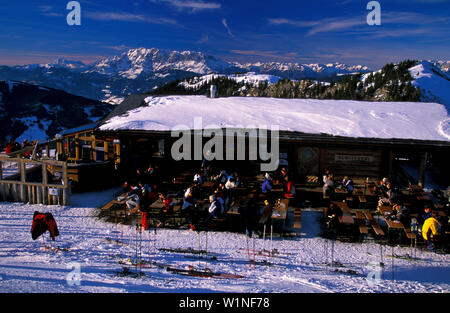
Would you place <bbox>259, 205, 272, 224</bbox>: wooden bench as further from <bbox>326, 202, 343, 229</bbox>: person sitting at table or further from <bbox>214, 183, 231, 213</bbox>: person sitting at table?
<bbox>326, 202, 343, 229</bbox>: person sitting at table

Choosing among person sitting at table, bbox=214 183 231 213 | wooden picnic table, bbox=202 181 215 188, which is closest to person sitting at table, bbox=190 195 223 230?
person sitting at table, bbox=214 183 231 213

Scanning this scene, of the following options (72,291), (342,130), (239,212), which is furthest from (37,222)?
(342,130)

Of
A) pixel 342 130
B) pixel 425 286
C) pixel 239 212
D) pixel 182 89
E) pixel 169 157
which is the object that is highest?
pixel 182 89

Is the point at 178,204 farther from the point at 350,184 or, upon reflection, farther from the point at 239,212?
the point at 350,184

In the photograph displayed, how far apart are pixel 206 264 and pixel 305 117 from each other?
9.16 m

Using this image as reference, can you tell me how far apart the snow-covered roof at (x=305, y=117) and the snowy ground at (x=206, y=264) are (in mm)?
4601

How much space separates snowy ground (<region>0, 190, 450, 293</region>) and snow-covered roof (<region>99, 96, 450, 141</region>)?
460cm

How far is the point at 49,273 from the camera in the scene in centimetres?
774

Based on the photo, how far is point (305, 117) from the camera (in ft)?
50.5

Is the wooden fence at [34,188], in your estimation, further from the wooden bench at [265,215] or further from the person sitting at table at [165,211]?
the wooden bench at [265,215]

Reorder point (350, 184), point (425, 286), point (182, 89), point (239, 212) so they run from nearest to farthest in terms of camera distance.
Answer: point (425, 286) → point (239, 212) → point (350, 184) → point (182, 89)

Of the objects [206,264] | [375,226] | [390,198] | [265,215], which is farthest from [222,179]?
[390,198]
